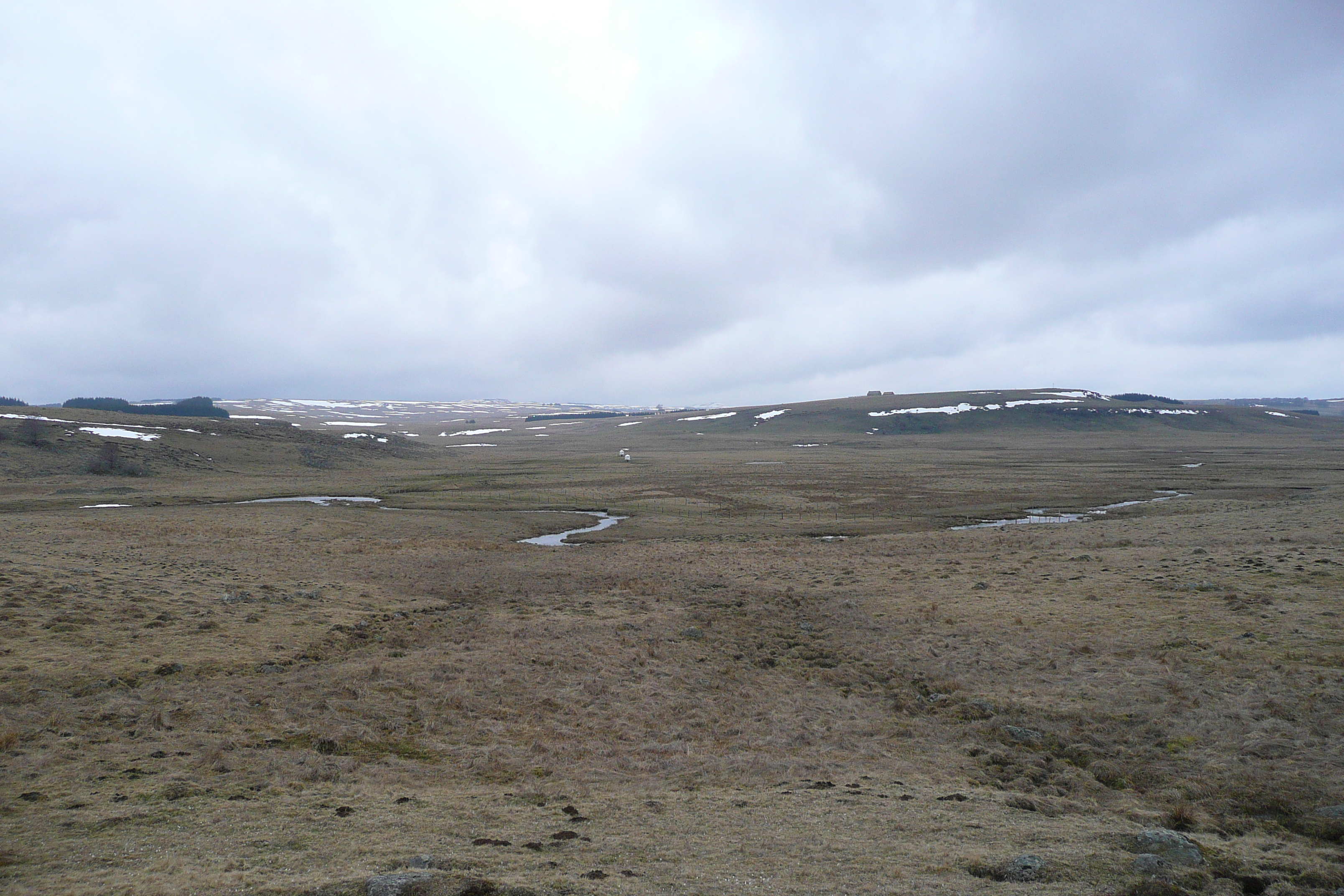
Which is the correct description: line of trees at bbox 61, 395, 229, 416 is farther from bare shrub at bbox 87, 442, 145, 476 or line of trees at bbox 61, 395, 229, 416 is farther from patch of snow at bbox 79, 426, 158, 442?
bare shrub at bbox 87, 442, 145, 476

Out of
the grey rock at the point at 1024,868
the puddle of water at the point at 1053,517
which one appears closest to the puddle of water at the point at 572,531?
the puddle of water at the point at 1053,517

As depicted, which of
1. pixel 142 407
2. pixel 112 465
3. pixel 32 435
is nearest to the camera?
pixel 112 465

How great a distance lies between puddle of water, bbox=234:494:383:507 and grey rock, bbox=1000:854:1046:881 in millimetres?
55736

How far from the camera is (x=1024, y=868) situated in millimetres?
7898

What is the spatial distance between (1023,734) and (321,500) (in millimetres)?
58515

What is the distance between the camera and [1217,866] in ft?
26.5

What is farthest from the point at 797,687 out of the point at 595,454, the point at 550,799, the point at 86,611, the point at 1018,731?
the point at 595,454

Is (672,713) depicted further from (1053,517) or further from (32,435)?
(32,435)

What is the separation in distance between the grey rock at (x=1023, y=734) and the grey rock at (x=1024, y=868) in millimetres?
6041

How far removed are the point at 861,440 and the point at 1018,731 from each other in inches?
5642

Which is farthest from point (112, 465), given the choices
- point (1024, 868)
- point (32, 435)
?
point (1024, 868)

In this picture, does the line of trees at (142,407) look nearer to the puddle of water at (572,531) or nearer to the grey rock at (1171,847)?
the puddle of water at (572,531)

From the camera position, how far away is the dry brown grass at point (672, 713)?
8.57m

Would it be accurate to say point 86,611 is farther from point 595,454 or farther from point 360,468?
point 595,454
